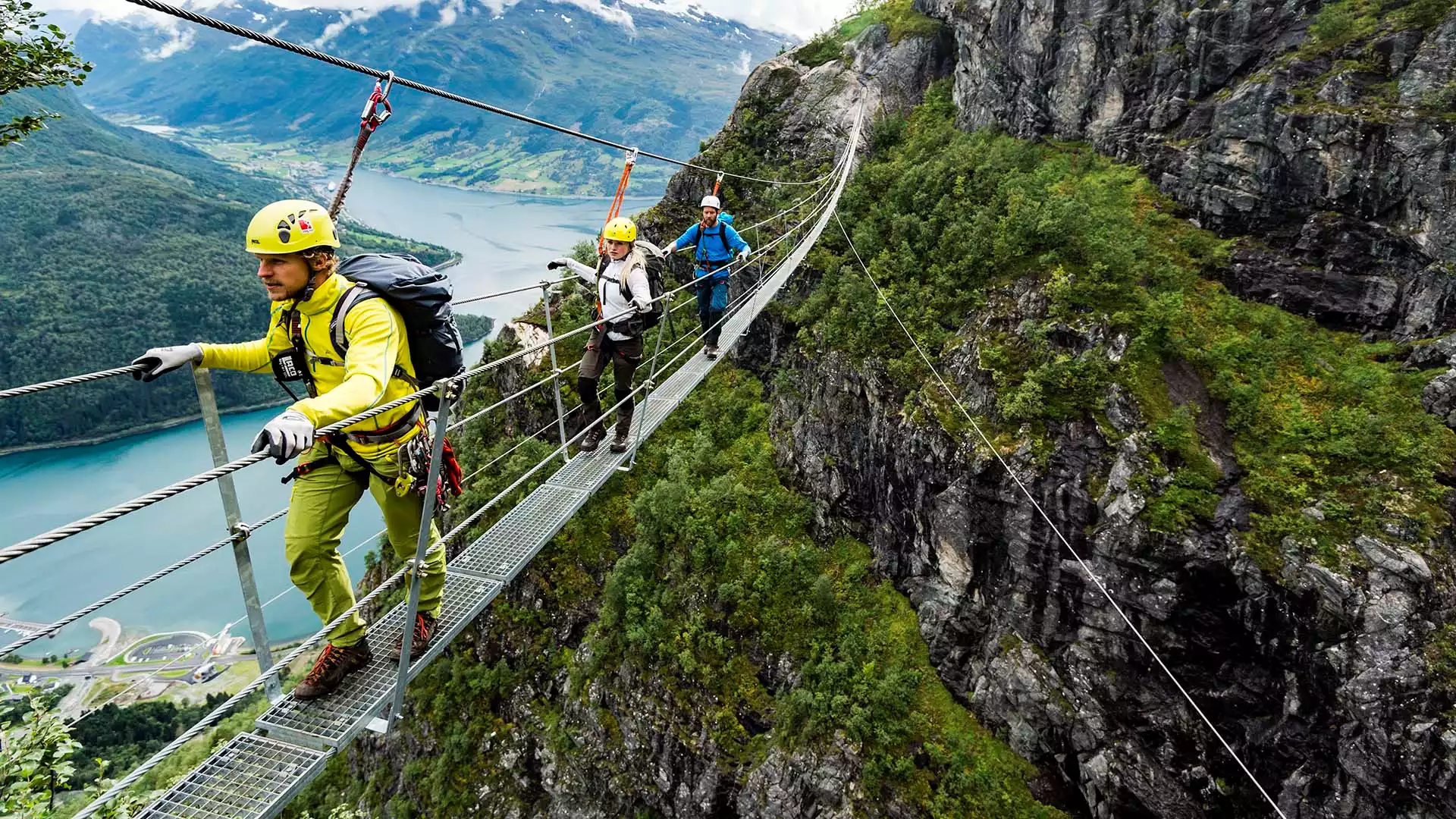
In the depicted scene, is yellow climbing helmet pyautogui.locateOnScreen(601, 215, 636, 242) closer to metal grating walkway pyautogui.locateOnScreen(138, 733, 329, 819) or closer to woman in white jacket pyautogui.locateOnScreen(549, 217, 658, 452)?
woman in white jacket pyautogui.locateOnScreen(549, 217, 658, 452)

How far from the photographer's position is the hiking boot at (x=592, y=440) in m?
6.24

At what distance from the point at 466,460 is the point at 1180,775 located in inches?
649

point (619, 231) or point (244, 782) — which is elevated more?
point (619, 231)

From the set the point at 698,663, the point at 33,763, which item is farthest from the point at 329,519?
the point at 698,663

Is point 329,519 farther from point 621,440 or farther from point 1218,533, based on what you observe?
point 1218,533

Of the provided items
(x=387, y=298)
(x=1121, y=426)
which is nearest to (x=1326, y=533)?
(x=1121, y=426)

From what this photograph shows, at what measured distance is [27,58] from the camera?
403 centimetres

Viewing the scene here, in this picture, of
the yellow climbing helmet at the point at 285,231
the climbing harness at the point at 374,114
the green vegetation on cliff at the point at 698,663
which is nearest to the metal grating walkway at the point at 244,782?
the yellow climbing helmet at the point at 285,231

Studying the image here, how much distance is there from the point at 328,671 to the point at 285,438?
6.50ft

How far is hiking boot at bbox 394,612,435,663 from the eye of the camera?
3.47 meters

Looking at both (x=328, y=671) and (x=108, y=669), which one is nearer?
(x=328, y=671)

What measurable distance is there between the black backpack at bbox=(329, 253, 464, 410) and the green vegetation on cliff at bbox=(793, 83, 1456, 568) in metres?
8.92

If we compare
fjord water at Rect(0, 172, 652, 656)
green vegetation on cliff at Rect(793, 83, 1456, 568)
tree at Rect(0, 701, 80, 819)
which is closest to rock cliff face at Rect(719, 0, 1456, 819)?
green vegetation on cliff at Rect(793, 83, 1456, 568)

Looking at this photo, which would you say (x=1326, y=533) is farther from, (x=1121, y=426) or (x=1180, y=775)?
(x=1180, y=775)
